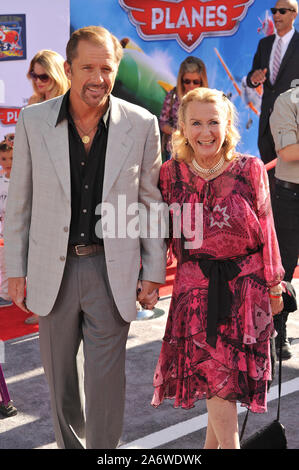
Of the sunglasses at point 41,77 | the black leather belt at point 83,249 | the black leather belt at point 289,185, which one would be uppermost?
the sunglasses at point 41,77

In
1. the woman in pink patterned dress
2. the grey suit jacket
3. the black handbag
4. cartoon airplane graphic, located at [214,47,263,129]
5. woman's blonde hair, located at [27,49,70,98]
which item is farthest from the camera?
cartoon airplane graphic, located at [214,47,263,129]

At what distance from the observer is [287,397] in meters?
4.74

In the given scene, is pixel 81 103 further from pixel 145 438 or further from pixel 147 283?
pixel 145 438

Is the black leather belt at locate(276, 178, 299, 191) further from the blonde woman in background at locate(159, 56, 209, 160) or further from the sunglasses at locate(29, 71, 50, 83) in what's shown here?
the blonde woman in background at locate(159, 56, 209, 160)

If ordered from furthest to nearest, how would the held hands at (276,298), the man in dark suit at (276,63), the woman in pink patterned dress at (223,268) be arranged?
the man in dark suit at (276,63)
the held hands at (276,298)
the woman in pink patterned dress at (223,268)

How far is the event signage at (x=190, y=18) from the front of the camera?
8547 millimetres

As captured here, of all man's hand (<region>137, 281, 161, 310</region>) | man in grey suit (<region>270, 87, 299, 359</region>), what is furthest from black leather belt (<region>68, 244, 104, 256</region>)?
man in grey suit (<region>270, 87, 299, 359</region>)

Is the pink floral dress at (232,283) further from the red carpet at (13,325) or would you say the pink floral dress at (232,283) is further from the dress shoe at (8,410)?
the red carpet at (13,325)

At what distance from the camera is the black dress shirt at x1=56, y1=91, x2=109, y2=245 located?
3.38 meters

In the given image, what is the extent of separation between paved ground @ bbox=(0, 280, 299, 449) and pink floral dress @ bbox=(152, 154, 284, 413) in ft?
2.38

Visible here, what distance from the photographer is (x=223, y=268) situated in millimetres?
3498

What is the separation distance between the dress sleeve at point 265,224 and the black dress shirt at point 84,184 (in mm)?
749

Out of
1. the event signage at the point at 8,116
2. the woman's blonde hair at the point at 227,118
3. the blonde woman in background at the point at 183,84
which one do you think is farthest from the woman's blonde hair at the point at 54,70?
the woman's blonde hair at the point at 227,118

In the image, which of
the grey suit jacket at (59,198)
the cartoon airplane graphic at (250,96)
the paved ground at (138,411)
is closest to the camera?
the grey suit jacket at (59,198)
